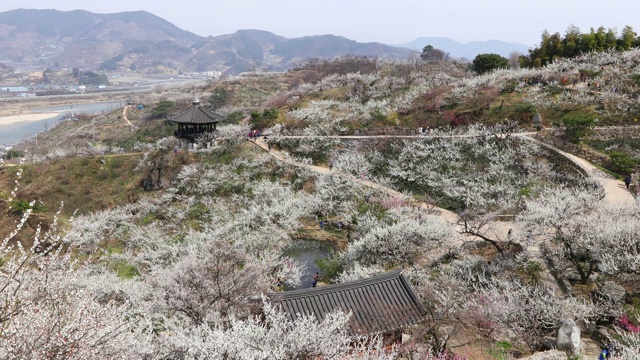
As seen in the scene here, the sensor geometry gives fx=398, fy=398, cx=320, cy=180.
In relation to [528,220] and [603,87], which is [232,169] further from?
[603,87]

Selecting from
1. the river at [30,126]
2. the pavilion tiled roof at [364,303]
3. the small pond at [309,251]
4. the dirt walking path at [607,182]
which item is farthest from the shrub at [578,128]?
the river at [30,126]

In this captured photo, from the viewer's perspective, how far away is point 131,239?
27172mm

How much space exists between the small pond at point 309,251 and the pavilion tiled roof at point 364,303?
9.11m

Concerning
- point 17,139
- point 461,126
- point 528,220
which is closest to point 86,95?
point 17,139

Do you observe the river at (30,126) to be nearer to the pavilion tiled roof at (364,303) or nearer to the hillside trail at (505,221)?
the hillside trail at (505,221)

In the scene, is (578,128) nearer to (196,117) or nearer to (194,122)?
(194,122)

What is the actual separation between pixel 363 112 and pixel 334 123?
3.48 m

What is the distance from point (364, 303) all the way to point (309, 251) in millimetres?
12324

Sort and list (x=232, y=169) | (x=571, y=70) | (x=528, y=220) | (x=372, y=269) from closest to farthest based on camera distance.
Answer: (x=528, y=220) → (x=372, y=269) → (x=232, y=169) → (x=571, y=70)

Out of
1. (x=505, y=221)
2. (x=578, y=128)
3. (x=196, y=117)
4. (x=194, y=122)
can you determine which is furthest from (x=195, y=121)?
(x=578, y=128)

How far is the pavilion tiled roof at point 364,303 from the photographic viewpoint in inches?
484

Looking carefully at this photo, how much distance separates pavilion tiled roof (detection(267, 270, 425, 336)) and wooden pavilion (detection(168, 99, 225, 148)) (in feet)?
86.2

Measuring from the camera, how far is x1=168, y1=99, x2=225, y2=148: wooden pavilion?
35656 mm

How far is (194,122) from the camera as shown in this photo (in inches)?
1393
